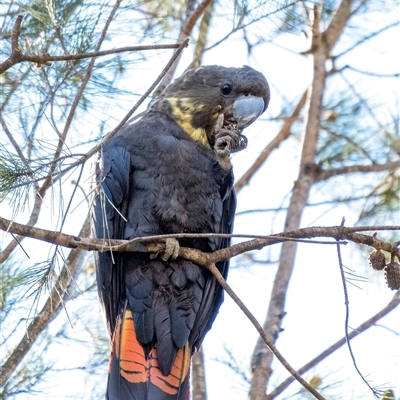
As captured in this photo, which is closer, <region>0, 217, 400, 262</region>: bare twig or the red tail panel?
<region>0, 217, 400, 262</region>: bare twig

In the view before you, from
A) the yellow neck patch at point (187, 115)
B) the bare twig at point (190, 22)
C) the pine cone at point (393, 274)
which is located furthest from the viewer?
the bare twig at point (190, 22)

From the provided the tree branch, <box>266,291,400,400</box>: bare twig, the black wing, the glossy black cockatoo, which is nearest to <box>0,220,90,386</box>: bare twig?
the black wing

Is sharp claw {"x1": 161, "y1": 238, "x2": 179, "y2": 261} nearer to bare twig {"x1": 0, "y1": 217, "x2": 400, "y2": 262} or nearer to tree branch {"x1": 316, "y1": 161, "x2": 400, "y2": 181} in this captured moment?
bare twig {"x1": 0, "y1": 217, "x2": 400, "y2": 262}

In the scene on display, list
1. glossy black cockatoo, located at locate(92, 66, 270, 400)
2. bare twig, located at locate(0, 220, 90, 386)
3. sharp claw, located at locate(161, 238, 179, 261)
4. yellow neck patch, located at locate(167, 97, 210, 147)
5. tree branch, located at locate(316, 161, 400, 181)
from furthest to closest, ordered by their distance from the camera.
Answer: tree branch, located at locate(316, 161, 400, 181) → yellow neck patch, located at locate(167, 97, 210, 147) → bare twig, located at locate(0, 220, 90, 386) → glossy black cockatoo, located at locate(92, 66, 270, 400) → sharp claw, located at locate(161, 238, 179, 261)

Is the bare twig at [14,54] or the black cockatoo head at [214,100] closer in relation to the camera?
the bare twig at [14,54]

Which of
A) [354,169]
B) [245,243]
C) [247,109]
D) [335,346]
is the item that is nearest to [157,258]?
[245,243]

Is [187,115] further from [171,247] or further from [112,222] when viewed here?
[171,247]

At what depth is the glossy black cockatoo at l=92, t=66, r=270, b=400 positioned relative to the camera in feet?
9.10

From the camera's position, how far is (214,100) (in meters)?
3.25

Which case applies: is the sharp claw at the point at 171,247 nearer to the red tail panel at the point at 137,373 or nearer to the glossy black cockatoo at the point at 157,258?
the glossy black cockatoo at the point at 157,258

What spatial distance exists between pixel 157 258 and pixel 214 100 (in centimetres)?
75

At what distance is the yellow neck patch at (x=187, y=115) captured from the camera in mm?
3172

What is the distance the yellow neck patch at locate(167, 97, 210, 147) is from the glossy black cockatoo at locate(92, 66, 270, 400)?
79mm

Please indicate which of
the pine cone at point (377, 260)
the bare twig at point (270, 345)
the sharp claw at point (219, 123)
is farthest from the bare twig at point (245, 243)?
the sharp claw at point (219, 123)
